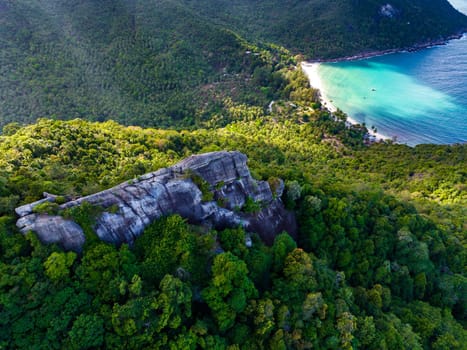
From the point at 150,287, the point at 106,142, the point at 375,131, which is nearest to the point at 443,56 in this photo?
the point at 375,131

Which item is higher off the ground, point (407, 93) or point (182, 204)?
point (182, 204)

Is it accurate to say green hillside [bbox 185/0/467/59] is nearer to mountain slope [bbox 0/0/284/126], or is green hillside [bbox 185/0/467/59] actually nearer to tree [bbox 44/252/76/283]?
mountain slope [bbox 0/0/284/126]

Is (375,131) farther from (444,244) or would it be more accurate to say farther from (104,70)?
(104,70)

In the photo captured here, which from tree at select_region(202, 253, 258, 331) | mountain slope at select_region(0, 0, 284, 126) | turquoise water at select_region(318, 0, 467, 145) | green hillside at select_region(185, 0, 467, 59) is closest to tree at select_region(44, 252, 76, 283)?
tree at select_region(202, 253, 258, 331)

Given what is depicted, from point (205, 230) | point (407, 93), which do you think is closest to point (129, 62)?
point (205, 230)

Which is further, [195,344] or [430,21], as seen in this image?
[430,21]

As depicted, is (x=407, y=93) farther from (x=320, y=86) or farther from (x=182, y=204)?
(x=182, y=204)
